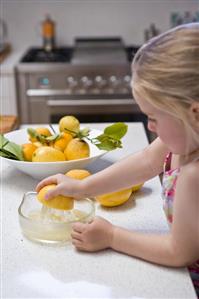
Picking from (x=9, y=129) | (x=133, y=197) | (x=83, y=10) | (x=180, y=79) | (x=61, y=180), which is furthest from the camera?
(x=83, y=10)

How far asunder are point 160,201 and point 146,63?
0.38 m

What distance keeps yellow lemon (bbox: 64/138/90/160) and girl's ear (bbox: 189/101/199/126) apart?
0.41 metres

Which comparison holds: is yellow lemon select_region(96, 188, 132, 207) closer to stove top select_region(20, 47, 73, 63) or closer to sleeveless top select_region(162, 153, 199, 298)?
sleeveless top select_region(162, 153, 199, 298)

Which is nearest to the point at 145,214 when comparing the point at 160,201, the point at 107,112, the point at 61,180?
the point at 160,201

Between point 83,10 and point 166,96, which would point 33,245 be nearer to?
point 166,96

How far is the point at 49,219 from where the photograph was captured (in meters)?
0.92

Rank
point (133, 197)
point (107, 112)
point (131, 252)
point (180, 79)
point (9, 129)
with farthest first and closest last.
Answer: point (107, 112)
point (9, 129)
point (133, 197)
point (131, 252)
point (180, 79)

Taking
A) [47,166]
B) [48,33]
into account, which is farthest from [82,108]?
[47,166]

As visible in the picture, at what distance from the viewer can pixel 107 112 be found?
256 centimetres

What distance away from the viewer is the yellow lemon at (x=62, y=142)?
1.14m

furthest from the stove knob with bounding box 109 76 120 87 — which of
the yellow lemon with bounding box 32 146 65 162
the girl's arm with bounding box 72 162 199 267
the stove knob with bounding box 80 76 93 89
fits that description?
the girl's arm with bounding box 72 162 199 267

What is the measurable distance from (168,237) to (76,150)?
1.19 ft

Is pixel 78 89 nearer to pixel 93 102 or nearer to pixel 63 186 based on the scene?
pixel 93 102

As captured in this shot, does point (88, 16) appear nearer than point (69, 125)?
No
